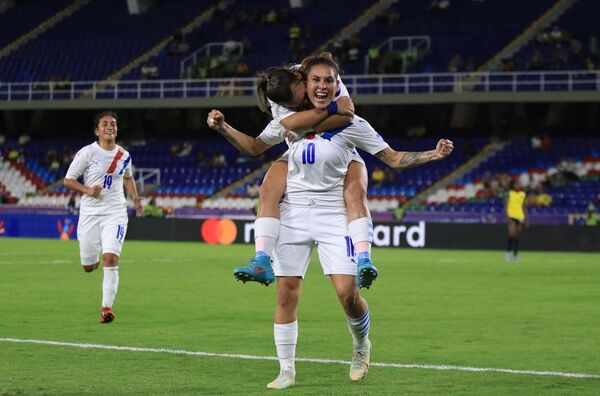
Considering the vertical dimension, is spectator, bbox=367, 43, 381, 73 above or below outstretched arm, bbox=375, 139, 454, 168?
above

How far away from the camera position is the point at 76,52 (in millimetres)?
56031

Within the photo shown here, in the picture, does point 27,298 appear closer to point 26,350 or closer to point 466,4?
point 26,350

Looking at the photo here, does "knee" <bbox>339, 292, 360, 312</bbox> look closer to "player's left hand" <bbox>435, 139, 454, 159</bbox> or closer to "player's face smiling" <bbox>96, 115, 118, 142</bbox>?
"player's left hand" <bbox>435, 139, 454, 159</bbox>

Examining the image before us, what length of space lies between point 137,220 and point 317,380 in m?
33.7

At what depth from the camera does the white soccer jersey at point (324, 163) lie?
9.02 metres

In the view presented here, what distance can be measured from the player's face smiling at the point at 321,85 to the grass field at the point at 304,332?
2.03 m

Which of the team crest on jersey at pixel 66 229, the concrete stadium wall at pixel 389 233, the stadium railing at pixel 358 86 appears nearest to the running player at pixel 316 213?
the concrete stadium wall at pixel 389 233

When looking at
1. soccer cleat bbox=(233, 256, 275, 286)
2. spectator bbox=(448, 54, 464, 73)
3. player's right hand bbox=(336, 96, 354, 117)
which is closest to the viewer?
soccer cleat bbox=(233, 256, 275, 286)

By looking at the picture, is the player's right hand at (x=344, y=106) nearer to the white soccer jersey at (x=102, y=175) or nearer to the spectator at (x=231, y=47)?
the white soccer jersey at (x=102, y=175)

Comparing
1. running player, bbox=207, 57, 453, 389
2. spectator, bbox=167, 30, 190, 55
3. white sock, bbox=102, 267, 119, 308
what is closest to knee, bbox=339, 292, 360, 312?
running player, bbox=207, 57, 453, 389

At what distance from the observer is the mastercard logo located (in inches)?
1607

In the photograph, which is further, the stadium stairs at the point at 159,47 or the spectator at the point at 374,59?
the stadium stairs at the point at 159,47

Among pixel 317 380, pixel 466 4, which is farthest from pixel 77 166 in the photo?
pixel 466 4

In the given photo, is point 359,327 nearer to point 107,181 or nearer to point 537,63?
point 107,181
